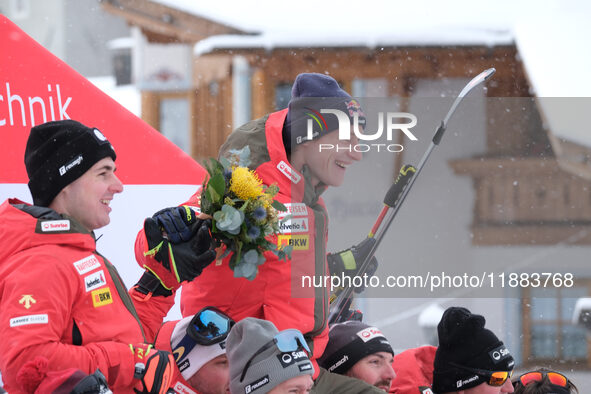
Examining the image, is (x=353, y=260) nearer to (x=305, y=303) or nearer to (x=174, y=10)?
(x=305, y=303)

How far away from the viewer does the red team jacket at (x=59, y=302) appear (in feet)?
8.33

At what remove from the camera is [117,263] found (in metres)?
3.71

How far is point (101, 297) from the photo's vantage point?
271 cm

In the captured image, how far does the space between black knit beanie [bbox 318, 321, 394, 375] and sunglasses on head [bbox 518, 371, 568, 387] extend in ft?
1.69

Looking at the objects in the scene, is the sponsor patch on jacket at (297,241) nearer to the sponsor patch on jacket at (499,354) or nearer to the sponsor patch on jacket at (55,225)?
the sponsor patch on jacket at (55,225)

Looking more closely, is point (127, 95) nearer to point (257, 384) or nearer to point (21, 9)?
point (21, 9)

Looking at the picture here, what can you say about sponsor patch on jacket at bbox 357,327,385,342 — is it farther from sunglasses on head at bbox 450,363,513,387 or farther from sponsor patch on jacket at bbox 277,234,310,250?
sponsor patch on jacket at bbox 277,234,310,250

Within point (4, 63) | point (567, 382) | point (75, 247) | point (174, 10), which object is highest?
point (174, 10)

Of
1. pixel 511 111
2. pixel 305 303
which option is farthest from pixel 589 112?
pixel 305 303

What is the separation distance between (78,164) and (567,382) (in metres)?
1.86

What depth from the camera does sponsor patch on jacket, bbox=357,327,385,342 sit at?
3.41m

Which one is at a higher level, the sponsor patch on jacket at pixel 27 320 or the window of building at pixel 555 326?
the sponsor patch on jacket at pixel 27 320

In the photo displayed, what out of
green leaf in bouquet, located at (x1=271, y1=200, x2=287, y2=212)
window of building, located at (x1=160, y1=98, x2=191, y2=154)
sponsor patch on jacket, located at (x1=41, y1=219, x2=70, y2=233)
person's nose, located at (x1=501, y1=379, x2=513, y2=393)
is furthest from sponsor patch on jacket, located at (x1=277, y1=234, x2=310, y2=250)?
window of building, located at (x1=160, y1=98, x2=191, y2=154)

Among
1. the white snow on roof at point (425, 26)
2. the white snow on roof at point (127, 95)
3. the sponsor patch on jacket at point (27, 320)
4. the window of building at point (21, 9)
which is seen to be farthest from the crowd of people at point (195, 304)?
the window of building at point (21, 9)
